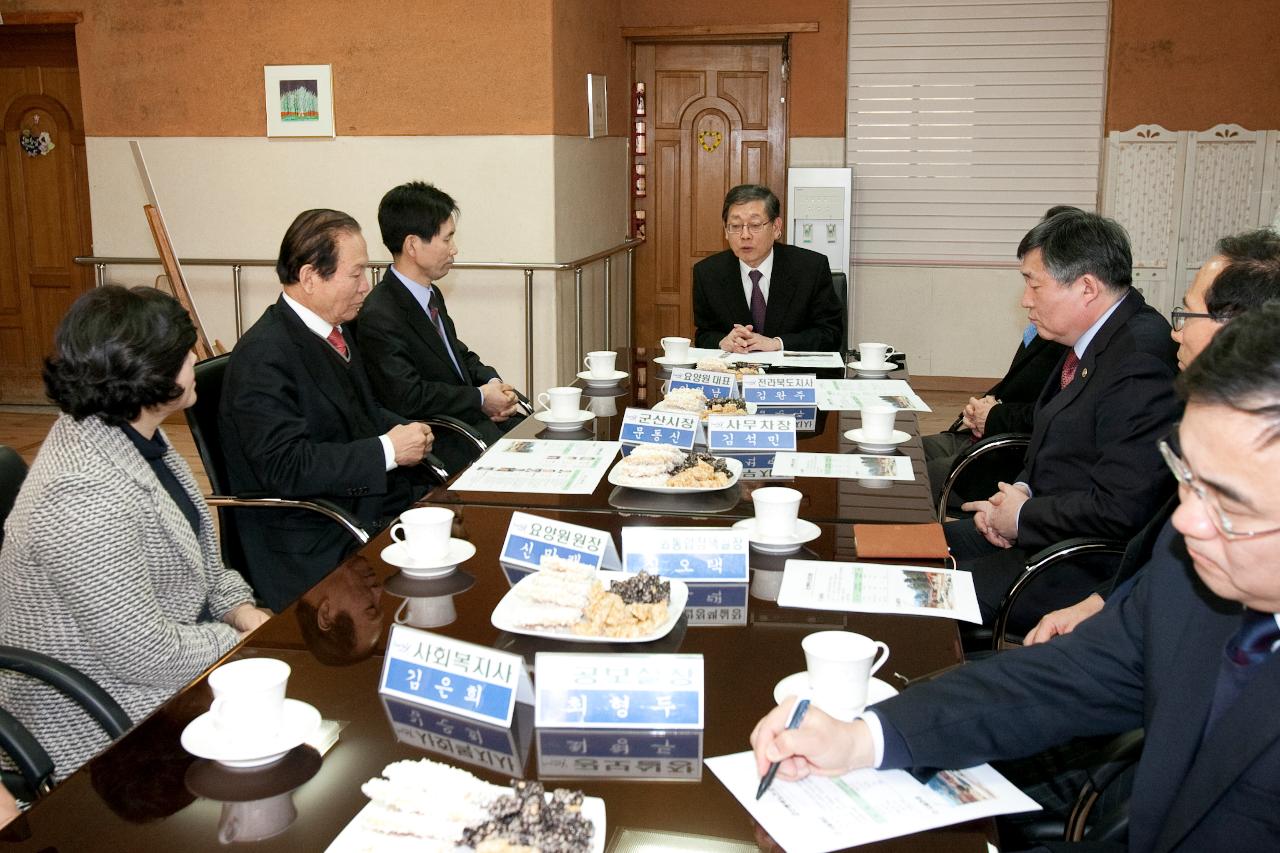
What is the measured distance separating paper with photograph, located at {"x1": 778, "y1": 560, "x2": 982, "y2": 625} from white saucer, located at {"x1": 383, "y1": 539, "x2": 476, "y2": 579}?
1.82ft

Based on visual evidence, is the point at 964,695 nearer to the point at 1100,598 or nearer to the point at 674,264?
the point at 1100,598

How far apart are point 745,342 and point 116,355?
9.03ft

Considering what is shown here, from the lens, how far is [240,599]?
2.36 meters

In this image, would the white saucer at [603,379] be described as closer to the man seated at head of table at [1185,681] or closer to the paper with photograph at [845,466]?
the paper with photograph at [845,466]

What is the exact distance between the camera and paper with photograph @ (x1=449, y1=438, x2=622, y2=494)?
2.52 m

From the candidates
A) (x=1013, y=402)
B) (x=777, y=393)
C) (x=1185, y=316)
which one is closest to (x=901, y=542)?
(x=1185, y=316)

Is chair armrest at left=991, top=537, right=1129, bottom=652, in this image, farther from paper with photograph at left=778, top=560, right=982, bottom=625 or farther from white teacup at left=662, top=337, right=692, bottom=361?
white teacup at left=662, top=337, right=692, bottom=361

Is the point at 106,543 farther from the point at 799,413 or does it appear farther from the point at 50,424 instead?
the point at 50,424

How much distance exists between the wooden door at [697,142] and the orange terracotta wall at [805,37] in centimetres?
18

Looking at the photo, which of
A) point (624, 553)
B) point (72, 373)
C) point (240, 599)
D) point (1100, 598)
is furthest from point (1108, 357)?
point (72, 373)

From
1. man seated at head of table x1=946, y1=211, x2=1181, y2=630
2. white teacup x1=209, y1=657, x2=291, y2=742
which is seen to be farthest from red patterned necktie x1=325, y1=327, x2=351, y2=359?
white teacup x1=209, y1=657, x2=291, y2=742

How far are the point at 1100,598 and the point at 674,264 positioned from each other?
20.8 feet

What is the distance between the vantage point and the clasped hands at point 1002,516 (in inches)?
109

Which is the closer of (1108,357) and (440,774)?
(440,774)
